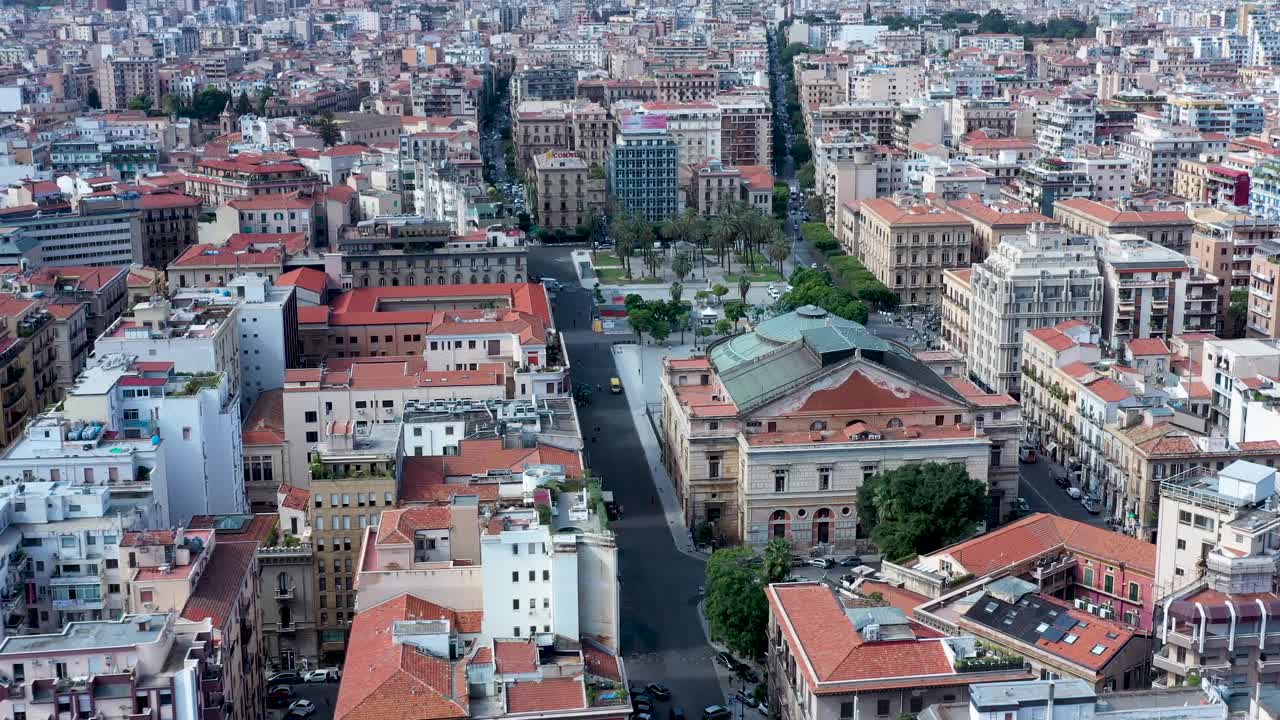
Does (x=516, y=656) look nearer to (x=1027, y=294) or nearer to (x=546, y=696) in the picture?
(x=546, y=696)

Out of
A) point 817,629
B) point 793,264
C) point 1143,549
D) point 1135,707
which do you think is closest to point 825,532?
point 1143,549

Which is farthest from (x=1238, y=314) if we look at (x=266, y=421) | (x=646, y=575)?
(x=266, y=421)

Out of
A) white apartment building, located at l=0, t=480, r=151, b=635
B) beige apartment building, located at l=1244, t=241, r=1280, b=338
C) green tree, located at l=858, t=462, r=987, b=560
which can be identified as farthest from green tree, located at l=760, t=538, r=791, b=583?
beige apartment building, located at l=1244, t=241, r=1280, b=338

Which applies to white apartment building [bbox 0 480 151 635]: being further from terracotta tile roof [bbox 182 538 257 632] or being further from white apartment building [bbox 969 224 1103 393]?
white apartment building [bbox 969 224 1103 393]

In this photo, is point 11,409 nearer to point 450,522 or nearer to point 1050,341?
point 450,522

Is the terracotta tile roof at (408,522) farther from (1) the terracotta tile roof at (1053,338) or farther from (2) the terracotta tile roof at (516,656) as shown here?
(1) the terracotta tile roof at (1053,338)

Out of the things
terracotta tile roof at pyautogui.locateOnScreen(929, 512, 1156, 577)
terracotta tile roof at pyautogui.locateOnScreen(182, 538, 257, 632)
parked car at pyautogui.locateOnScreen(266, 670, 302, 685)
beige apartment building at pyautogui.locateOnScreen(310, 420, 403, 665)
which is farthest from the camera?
beige apartment building at pyautogui.locateOnScreen(310, 420, 403, 665)
